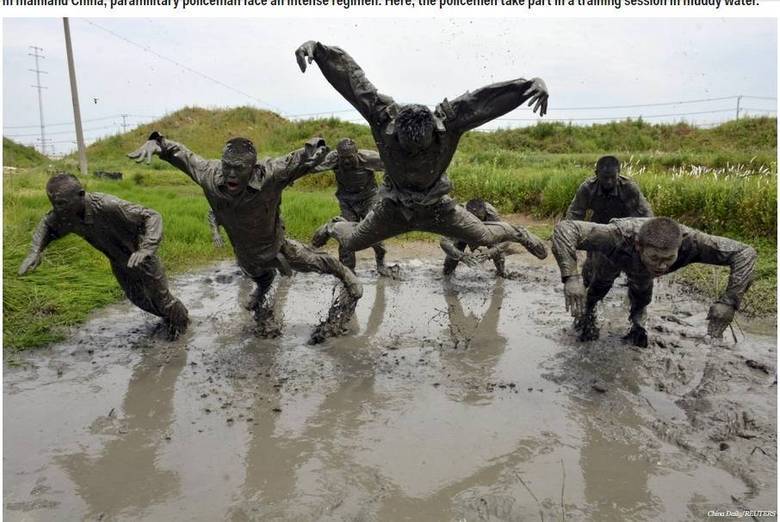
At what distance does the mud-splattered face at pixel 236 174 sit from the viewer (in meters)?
5.00

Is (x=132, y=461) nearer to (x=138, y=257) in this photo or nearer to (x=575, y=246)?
(x=138, y=257)

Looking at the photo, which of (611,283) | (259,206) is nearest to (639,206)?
(611,283)

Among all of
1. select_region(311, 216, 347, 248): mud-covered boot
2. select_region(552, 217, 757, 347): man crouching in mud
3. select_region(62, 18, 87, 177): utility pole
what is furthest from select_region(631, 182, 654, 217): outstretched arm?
select_region(62, 18, 87, 177): utility pole

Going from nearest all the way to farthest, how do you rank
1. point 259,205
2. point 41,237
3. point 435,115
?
1. point 435,115
2. point 41,237
3. point 259,205

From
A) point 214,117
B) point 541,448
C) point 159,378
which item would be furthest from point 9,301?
point 214,117

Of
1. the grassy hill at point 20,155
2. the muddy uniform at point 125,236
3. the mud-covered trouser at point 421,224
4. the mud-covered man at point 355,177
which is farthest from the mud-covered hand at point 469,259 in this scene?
the grassy hill at point 20,155

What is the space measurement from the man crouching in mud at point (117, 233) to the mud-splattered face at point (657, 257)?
3.92m

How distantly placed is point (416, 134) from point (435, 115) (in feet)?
→ 0.96

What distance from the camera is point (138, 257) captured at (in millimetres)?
4746

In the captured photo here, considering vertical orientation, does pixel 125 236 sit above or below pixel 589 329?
above

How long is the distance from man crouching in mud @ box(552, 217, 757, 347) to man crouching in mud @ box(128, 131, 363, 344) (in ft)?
7.26

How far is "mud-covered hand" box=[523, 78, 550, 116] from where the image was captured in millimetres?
4527

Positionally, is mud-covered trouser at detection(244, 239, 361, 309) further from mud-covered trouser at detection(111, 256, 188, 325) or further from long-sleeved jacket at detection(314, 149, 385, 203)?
long-sleeved jacket at detection(314, 149, 385, 203)

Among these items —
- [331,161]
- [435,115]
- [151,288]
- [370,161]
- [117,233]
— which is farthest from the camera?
[370,161]
